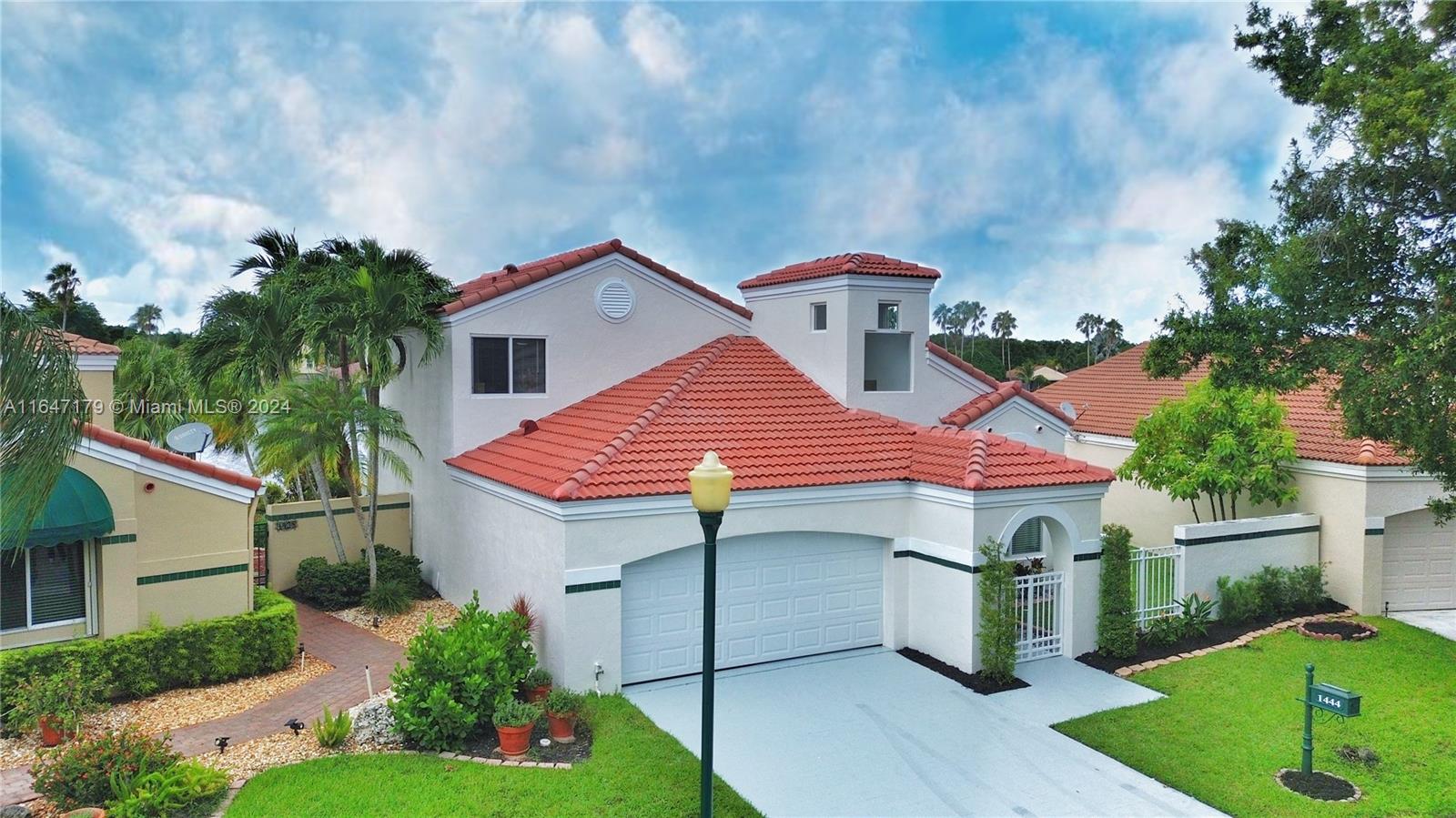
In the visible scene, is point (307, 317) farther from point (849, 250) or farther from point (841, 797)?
point (841, 797)

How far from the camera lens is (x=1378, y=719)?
493 inches

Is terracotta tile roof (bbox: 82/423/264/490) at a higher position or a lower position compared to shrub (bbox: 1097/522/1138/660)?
higher

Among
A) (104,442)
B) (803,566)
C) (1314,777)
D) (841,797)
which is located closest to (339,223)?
(104,442)

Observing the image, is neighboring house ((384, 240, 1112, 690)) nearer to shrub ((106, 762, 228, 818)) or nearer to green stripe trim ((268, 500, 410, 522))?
green stripe trim ((268, 500, 410, 522))

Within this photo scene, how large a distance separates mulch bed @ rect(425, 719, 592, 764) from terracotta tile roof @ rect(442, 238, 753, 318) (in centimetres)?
926

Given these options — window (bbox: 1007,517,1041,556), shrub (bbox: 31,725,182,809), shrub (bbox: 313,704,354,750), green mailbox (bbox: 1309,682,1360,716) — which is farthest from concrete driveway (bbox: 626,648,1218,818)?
shrub (bbox: 31,725,182,809)

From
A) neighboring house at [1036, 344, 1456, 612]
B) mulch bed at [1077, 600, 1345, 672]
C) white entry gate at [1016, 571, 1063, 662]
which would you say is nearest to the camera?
white entry gate at [1016, 571, 1063, 662]

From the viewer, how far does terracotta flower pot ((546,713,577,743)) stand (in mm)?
11320

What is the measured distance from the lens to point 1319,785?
10.4m

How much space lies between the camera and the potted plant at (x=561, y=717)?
37.2ft

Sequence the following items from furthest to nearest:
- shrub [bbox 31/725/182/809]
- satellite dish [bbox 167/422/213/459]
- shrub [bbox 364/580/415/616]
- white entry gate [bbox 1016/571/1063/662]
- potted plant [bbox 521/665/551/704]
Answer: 1. shrub [bbox 364/580/415/616]
2. satellite dish [bbox 167/422/213/459]
3. white entry gate [bbox 1016/571/1063/662]
4. potted plant [bbox 521/665/551/704]
5. shrub [bbox 31/725/182/809]

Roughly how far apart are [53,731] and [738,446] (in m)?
10.2

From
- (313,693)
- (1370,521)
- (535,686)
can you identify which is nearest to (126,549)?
(313,693)

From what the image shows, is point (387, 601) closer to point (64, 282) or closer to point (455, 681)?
point (455, 681)
